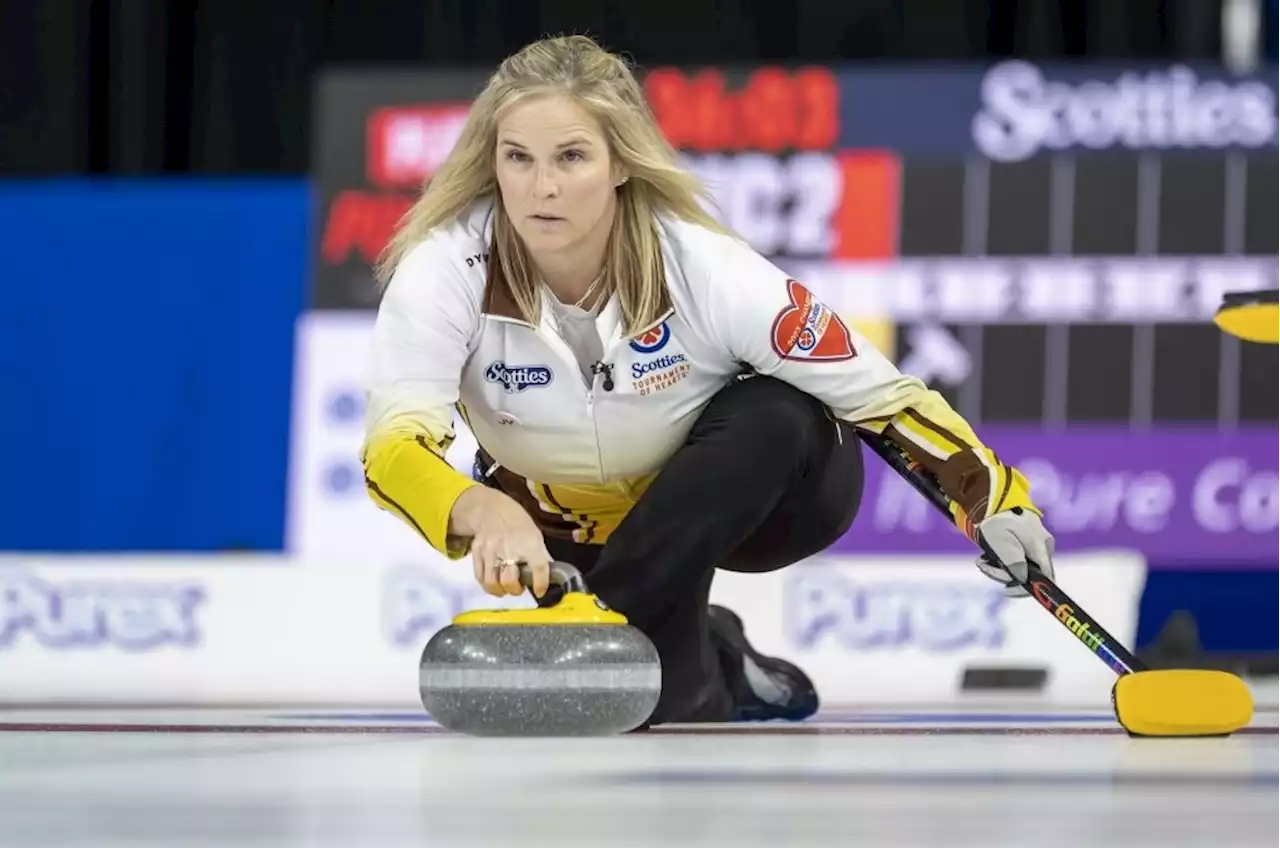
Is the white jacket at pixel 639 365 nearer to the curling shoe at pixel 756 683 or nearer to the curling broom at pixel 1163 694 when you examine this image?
the curling broom at pixel 1163 694

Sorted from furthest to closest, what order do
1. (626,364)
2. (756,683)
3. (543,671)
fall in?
(756,683) < (626,364) < (543,671)

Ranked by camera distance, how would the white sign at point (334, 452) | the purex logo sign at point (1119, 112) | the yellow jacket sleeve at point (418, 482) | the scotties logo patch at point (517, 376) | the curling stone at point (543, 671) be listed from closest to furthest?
the curling stone at point (543, 671) → the yellow jacket sleeve at point (418, 482) → the scotties logo patch at point (517, 376) → the purex logo sign at point (1119, 112) → the white sign at point (334, 452)

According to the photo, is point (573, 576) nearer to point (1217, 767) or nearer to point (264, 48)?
point (1217, 767)

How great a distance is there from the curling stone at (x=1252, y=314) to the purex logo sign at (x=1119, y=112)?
3.57 metres

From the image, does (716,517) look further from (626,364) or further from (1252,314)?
(1252,314)

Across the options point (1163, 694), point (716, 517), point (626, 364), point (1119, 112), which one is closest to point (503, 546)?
point (716, 517)

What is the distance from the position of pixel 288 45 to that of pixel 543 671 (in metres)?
5.60

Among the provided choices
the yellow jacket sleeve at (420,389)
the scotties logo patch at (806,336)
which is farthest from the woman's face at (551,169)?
the scotties logo patch at (806,336)

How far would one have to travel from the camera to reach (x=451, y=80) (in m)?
5.84

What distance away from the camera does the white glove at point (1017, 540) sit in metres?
2.07

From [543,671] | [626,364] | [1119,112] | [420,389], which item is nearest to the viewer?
[543,671]

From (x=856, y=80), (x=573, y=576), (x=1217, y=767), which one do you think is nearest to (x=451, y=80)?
(x=856, y=80)

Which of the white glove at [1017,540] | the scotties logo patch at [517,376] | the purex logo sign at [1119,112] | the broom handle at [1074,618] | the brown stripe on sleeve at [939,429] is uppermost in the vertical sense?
the purex logo sign at [1119,112]

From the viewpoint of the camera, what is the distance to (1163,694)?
2.00 meters
